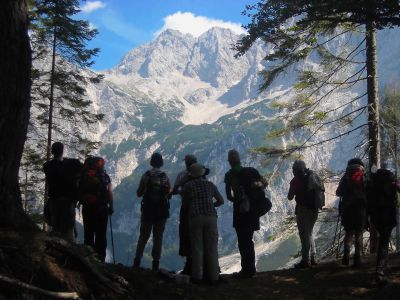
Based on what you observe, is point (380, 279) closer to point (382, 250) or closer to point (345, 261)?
point (382, 250)

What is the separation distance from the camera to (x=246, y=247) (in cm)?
833

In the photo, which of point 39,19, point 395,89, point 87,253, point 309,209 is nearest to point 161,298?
point 87,253

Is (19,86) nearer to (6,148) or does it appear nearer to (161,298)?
(6,148)

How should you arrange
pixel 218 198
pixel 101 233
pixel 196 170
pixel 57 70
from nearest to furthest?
pixel 196 170 < pixel 218 198 < pixel 101 233 < pixel 57 70

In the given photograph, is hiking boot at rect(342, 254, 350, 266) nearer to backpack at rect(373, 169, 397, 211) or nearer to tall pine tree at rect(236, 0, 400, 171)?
backpack at rect(373, 169, 397, 211)

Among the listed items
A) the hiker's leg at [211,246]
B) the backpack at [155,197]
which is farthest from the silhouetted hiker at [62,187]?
the hiker's leg at [211,246]

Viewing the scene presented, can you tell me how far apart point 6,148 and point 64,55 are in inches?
736

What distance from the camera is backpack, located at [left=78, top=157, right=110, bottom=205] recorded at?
7270 millimetres

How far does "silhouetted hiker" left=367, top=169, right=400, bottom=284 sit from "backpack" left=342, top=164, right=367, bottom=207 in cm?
82

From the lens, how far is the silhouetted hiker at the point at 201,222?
23.4ft

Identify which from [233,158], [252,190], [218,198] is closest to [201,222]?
[218,198]

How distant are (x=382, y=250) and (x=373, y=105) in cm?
672

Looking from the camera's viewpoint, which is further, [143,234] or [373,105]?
[373,105]

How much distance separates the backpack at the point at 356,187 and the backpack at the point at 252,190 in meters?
1.43
